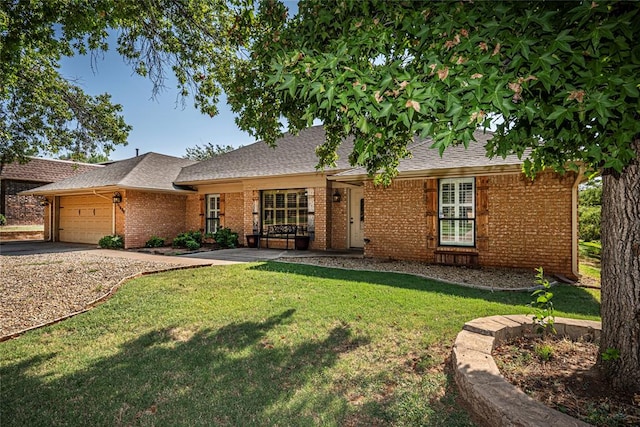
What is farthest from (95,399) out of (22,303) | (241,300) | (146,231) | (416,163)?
(146,231)

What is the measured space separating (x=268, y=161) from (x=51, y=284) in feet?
30.6

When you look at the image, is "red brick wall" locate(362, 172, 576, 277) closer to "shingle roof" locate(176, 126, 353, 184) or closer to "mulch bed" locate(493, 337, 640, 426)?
"shingle roof" locate(176, 126, 353, 184)

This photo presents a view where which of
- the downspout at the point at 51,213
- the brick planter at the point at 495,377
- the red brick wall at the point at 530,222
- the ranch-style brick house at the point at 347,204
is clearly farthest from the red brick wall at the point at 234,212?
the brick planter at the point at 495,377

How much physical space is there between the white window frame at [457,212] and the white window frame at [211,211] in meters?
10.3

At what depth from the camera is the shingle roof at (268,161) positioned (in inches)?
524

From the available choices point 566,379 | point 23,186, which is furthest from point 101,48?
point 23,186

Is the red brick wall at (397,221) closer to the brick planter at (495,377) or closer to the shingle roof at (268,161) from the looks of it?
the shingle roof at (268,161)

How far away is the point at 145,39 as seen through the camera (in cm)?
583

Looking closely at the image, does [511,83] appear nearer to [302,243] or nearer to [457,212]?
[457,212]

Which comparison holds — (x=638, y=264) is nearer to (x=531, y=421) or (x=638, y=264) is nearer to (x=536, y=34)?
(x=531, y=421)

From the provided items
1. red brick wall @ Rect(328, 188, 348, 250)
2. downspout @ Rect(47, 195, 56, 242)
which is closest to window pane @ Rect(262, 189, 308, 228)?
red brick wall @ Rect(328, 188, 348, 250)

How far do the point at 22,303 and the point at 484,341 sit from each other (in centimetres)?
711

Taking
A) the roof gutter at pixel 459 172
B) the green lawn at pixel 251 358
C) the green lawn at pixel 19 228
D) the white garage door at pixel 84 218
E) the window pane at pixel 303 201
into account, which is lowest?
the green lawn at pixel 251 358

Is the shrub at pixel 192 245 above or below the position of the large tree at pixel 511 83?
below
